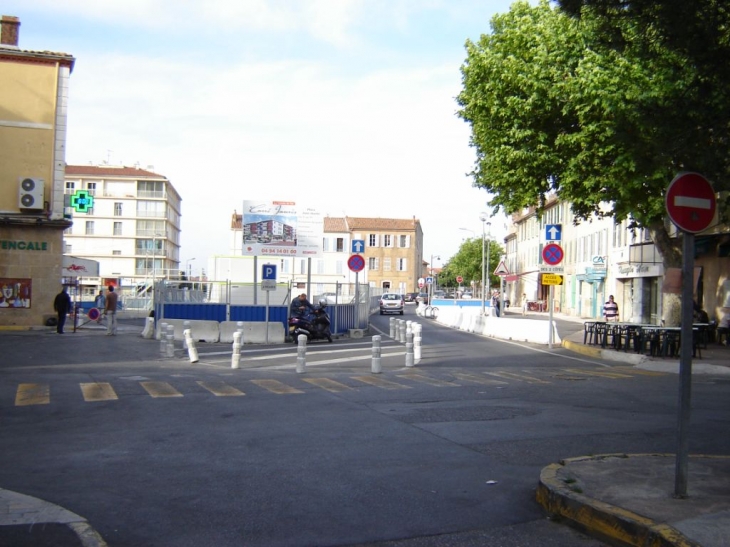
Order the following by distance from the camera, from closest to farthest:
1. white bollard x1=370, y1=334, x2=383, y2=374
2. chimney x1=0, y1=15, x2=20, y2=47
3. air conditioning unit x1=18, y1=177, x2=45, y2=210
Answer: white bollard x1=370, y1=334, x2=383, y2=374, air conditioning unit x1=18, y1=177, x2=45, y2=210, chimney x1=0, y1=15, x2=20, y2=47

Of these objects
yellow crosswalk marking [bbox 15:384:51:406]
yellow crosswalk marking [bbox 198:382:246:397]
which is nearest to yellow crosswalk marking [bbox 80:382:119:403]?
yellow crosswalk marking [bbox 15:384:51:406]

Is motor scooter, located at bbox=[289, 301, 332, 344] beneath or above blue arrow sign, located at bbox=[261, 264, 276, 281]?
beneath

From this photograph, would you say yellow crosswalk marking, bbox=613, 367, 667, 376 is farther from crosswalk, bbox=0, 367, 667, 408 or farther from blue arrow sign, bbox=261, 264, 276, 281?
blue arrow sign, bbox=261, 264, 276, 281

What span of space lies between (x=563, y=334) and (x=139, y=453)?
1116 inches

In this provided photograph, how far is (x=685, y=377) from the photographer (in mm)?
5883

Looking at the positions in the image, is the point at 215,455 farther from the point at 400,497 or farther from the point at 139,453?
the point at 400,497

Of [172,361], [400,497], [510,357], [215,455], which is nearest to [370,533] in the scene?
[400,497]

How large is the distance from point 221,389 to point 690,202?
9.80m

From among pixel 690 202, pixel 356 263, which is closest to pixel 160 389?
pixel 690 202

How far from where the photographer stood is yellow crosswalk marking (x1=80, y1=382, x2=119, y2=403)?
41.5 feet

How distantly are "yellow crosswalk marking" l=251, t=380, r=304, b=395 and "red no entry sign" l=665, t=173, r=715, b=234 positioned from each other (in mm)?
8793

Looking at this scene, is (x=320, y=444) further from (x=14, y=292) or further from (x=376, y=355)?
(x=14, y=292)

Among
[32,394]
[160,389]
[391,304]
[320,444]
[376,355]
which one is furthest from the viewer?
[391,304]

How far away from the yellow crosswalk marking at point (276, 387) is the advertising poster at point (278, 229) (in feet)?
57.8
